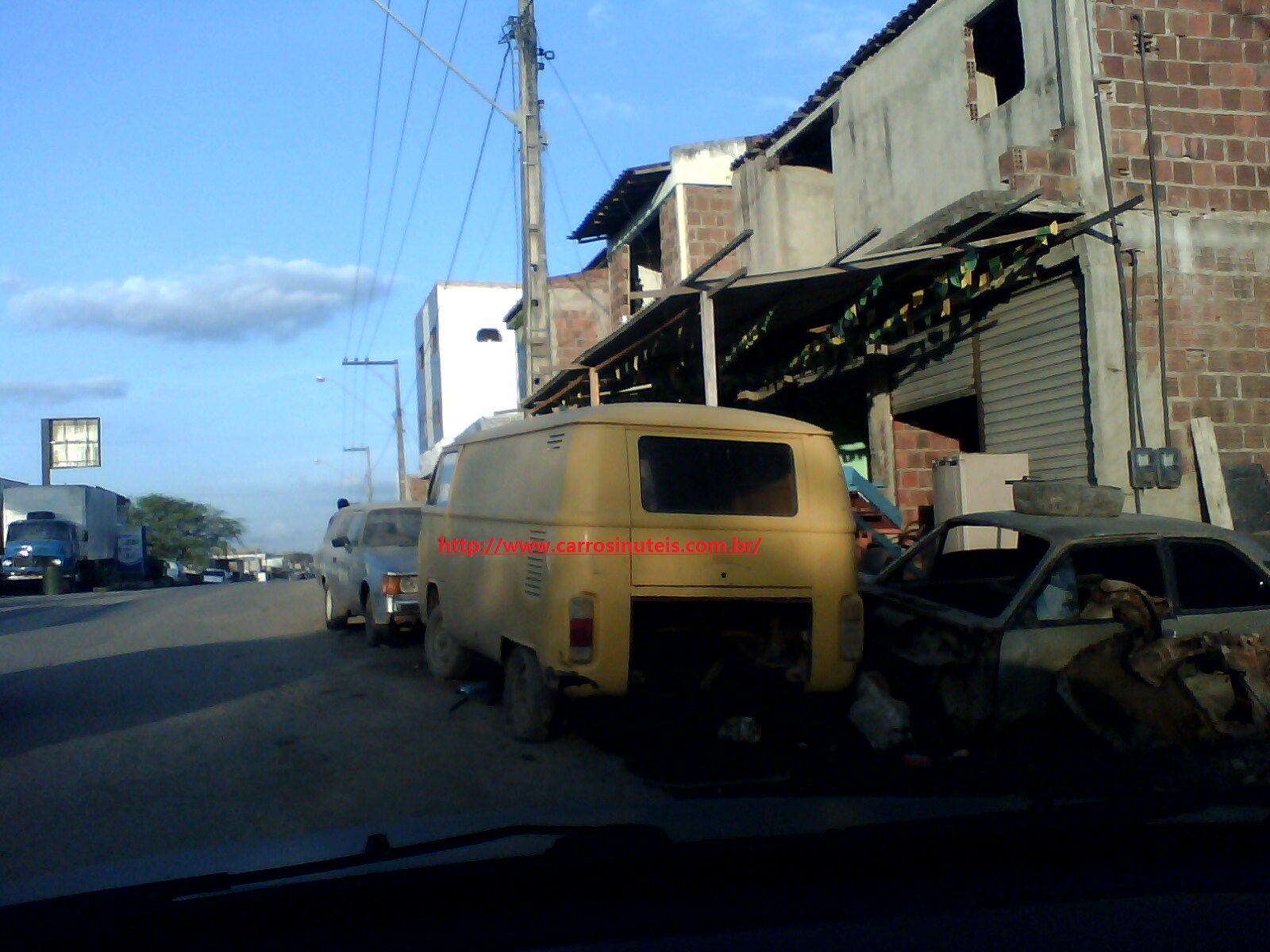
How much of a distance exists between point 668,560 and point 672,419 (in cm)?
90

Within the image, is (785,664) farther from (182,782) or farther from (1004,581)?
(182,782)

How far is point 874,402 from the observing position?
14.8 meters

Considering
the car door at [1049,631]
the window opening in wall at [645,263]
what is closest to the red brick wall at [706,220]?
the window opening in wall at [645,263]

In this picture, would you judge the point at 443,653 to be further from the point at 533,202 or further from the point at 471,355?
→ the point at 471,355

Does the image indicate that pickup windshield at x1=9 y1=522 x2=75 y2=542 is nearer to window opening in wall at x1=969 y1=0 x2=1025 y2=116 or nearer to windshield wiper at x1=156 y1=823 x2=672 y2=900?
window opening in wall at x1=969 y1=0 x2=1025 y2=116

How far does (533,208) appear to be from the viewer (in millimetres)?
16609

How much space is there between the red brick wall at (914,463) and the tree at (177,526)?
72.1 meters

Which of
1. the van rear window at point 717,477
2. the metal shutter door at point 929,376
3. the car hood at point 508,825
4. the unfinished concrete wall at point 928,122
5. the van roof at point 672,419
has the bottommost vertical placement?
the car hood at point 508,825

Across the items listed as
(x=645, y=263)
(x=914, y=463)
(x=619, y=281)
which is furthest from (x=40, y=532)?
(x=914, y=463)

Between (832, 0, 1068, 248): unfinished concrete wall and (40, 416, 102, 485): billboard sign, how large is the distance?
50485 mm

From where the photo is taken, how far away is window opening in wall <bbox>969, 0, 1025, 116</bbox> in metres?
12.4

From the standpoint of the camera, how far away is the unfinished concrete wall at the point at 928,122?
37.0ft

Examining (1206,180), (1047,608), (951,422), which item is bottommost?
(1047,608)

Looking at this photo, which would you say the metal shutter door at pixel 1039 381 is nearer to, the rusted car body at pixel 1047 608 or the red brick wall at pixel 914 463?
the red brick wall at pixel 914 463
